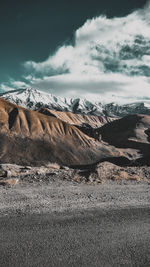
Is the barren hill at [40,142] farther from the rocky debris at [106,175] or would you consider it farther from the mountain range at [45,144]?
the rocky debris at [106,175]

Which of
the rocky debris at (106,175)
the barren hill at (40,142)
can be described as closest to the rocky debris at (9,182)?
the rocky debris at (106,175)

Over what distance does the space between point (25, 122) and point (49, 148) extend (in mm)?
33684

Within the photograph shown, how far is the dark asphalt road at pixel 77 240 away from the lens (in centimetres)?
647

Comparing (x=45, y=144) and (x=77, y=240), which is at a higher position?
(x=77, y=240)

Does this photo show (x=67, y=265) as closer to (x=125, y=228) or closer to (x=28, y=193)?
(x=125, y=228)

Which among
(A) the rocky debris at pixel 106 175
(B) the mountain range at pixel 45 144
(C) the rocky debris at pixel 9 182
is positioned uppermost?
(C) the rocky debris at pixel 9 182

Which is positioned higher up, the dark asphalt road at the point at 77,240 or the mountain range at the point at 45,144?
the dark asphalt road at the point at 77,240

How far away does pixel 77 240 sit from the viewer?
24.9 ft

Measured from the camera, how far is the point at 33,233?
8.01 m

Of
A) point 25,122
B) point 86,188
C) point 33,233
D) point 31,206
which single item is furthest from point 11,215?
point 25,122

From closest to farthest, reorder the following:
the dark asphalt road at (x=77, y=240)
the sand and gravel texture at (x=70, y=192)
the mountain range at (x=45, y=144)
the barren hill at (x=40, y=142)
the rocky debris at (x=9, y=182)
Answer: the dark asphalt road at (x=77, y=240) → the sand and gravel texture at (x=70, y=192) → the rocky debris at (x=9, y=182) → the mountain range at (x=45, y=144) → the barren hill at (x=40, y=142)

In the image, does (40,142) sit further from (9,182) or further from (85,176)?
(9,182)

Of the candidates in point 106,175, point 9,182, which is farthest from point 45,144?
point 9,182

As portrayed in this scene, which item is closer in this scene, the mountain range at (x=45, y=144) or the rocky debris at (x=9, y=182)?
the rocky debris at (x=9, y=182)
